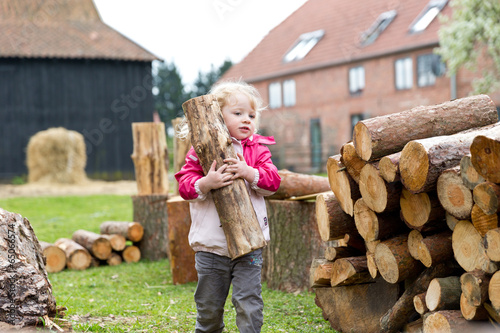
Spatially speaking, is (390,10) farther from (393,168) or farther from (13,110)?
(393,168)

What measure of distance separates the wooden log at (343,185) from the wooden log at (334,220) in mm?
86

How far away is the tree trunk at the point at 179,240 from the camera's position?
598 centimetres

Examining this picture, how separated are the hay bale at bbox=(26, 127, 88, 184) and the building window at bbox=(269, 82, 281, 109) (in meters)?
11.0

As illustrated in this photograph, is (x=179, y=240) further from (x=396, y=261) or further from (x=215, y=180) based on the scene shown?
(x=396, y=261)

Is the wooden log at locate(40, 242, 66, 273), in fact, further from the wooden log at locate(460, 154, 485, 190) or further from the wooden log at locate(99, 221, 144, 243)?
the wooden log at locate(460, 154, 485, 190)

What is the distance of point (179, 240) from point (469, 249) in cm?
337

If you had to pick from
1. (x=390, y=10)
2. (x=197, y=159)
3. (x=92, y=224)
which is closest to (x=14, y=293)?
(x=197, y=159)

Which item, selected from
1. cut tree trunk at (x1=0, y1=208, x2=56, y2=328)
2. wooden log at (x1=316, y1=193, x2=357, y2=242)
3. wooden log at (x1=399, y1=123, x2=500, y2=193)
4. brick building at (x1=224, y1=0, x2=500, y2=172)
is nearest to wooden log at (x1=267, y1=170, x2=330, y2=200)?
wooden log at (x1=316, y1=193, x2=357, y2=242)

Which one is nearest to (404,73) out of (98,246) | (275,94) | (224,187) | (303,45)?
(303,45)

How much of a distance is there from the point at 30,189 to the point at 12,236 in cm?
1474

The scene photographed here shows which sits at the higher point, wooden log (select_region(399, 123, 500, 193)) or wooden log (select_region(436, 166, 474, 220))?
wooden log (select_region(399, 123, 500, 193))

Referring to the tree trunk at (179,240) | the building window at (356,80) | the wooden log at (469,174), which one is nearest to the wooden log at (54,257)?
the tree trunk at (179,240)

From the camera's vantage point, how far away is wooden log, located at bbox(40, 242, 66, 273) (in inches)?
266

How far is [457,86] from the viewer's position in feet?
67.8
